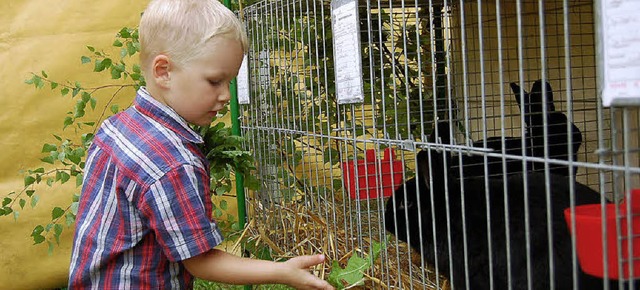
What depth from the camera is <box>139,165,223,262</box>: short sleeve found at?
4.90 ft

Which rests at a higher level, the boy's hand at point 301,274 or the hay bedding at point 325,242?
the boy's hand at point 301,274

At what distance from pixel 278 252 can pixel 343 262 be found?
52cm

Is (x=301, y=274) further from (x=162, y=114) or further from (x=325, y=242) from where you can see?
(x=325, y=242)

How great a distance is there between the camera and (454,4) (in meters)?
2.82

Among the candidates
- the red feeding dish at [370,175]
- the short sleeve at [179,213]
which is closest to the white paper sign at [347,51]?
the red feeding dish at [370,175]

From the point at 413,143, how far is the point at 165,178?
61 centimetres

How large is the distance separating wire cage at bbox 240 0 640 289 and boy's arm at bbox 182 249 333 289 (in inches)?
11.6

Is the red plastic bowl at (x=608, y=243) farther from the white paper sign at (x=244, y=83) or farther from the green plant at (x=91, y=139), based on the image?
the white paper sign at (x=244, y=83)

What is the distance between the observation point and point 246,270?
159cm

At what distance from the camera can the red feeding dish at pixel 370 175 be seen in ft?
6.86

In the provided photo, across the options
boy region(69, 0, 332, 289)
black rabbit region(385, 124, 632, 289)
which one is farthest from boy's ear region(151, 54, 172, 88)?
black rabbit region(385, 124, 632, 289)

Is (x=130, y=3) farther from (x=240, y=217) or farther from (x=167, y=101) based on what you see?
(x=167, y=101)

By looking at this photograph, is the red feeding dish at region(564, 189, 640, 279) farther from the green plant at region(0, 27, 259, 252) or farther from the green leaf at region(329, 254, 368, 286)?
the green plant at region(0, 27, 259, 252)

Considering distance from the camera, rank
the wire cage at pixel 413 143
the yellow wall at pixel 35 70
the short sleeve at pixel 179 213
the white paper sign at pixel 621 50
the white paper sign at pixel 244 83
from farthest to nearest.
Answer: the yellow wall at pixel 35 70 → the white paper sign at pixel 244 83 → the wire cage at pixel 413 143 → the short sleeve at pixel 179 213 → the white paper sign at pixel 621 50
